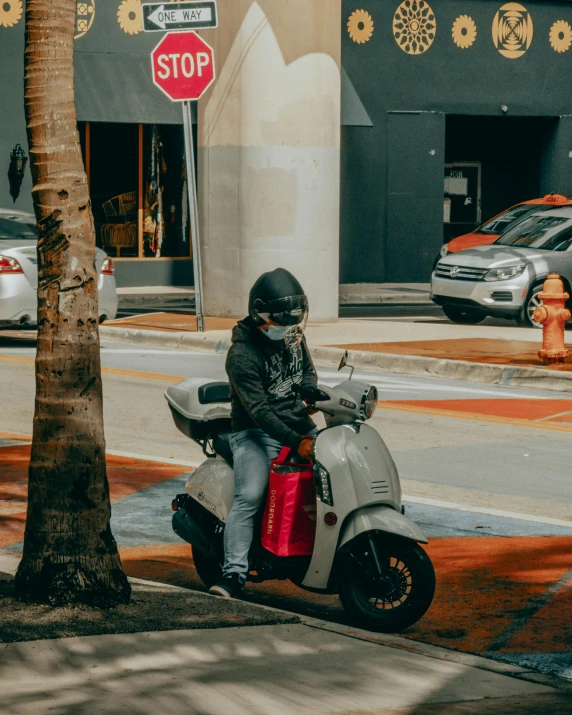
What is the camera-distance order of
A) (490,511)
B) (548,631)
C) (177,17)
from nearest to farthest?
(548,631) → (490,511) → (177,17)

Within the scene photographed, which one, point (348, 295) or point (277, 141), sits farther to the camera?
point (348, 295)

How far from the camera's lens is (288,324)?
642 centimetres

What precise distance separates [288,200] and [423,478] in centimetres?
1017

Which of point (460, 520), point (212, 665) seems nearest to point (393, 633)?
point (212, 665)

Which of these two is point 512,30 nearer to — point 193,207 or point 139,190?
point 139,190

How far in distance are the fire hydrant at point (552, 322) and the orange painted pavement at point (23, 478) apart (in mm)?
5943

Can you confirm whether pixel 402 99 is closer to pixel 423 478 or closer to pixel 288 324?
pixel 423 478

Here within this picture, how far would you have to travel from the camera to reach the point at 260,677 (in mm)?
5297

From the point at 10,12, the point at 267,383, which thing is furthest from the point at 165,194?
the point at 267,383

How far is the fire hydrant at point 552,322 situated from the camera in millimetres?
14719

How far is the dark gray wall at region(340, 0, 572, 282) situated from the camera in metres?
28.4

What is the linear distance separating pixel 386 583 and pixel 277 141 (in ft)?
44.6

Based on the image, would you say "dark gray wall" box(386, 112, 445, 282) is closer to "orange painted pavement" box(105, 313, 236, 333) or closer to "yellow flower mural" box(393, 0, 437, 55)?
"yellow flower mural" box(393, 0, 437, 55)

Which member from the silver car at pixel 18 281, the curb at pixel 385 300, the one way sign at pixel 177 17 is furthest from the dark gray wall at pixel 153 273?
the silver car at pixel 18 281
